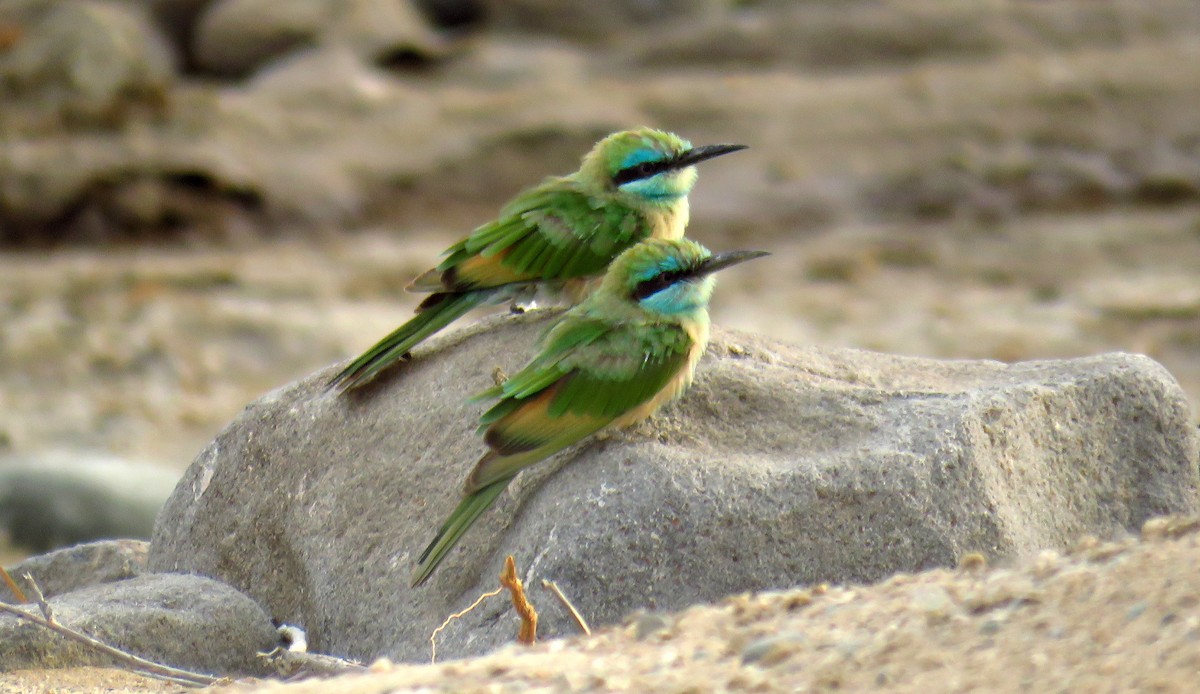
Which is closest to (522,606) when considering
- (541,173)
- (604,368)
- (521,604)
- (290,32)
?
(521,604)

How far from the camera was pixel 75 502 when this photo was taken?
747 cm

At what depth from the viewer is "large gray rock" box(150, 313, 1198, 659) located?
3416 mm

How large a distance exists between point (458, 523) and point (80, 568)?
1.67 meters

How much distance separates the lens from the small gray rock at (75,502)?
24.2 ft

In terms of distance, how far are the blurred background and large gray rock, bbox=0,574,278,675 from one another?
4.66 m

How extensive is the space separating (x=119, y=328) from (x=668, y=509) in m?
7.24

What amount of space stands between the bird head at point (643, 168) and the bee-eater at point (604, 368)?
1.58ft

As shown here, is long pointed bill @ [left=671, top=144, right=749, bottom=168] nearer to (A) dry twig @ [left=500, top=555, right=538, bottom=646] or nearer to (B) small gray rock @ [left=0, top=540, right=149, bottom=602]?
(A) dry twig @ [left=500, top=555, right=538, bottom=646]

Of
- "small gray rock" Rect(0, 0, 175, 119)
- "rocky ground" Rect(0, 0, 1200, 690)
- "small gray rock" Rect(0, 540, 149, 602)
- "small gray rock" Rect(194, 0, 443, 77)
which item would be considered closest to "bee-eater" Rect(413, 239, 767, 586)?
"small gray rock" Rect(0, 540, 149, 602)

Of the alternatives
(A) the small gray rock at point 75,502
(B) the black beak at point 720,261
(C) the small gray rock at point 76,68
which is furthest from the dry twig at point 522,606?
(C) the small gray rock at point 76,68

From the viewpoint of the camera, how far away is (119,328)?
9.95m

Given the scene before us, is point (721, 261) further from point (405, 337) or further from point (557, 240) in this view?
point (405, 337)

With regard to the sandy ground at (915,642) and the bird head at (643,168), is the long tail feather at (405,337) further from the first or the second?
the sandy ground at (915,642)

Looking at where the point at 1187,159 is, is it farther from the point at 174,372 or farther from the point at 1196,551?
the point at 1196,551
